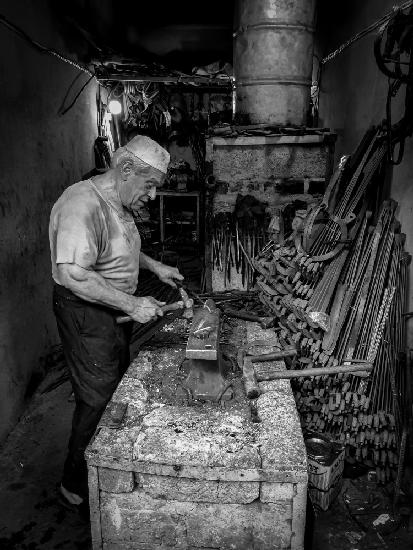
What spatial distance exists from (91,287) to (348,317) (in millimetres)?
2206

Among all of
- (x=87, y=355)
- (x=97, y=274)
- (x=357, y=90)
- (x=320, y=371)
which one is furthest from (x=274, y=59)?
(x=87, y=355)

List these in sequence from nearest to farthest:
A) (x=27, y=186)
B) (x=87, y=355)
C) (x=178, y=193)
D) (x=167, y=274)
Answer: (x=87, y=355) < (x=167, y=274) < (x=27, y=186) < (x=178, y=193)

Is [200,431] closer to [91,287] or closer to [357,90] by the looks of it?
[91,287]

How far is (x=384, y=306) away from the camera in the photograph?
379 centimetres

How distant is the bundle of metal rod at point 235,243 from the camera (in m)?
6.02

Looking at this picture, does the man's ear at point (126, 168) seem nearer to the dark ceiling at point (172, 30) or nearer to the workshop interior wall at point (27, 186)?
the workshop interior wall at point (27, 186)

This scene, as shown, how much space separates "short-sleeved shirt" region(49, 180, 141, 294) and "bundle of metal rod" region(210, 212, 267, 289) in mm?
2771

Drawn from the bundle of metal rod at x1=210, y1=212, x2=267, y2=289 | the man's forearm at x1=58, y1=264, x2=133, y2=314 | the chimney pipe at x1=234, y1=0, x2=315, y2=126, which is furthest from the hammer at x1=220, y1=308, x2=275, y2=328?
the chimney pipe at x1=234, y1=0, x2=315, y2=126

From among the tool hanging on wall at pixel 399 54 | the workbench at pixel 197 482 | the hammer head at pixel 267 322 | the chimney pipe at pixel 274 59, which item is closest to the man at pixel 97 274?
the workbench at pixel 197 482

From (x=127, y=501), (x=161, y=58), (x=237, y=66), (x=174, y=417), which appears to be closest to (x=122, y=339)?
(x=174, y=417)

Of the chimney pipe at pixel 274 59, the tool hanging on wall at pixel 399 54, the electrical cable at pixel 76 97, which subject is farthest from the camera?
the electrical cable at pixel 76 97

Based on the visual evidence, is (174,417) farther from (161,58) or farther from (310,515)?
(161,58)

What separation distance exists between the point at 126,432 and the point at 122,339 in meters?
0.98

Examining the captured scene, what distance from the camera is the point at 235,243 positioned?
20.2 ft
